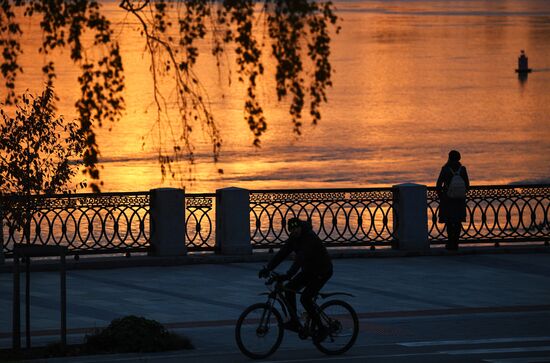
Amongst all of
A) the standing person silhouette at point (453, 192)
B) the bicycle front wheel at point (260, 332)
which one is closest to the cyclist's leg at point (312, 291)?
the bicycle front wheel at point (260, 332)

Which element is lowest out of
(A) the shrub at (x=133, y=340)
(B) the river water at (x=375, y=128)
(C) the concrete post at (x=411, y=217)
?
(A) the shrub at (x=133, y=340)

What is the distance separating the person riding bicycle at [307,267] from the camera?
13.6 metres

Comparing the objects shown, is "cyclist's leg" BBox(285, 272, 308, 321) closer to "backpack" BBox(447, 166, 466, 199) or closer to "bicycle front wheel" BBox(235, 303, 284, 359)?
"bicycle front wheel" BBox(235, 303, 284, 359)

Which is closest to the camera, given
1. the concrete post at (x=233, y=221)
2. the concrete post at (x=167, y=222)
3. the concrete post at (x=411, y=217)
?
the concrete post at (x=167, y=222)

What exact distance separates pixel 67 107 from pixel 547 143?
109ft

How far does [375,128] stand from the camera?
76.8 metres

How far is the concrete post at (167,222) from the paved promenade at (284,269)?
1.15 ft

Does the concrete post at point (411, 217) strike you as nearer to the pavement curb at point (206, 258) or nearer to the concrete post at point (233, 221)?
the pavement curb at point (206, 258)

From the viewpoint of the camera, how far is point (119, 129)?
75562 millimetres

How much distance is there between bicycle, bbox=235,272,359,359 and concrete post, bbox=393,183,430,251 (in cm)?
766

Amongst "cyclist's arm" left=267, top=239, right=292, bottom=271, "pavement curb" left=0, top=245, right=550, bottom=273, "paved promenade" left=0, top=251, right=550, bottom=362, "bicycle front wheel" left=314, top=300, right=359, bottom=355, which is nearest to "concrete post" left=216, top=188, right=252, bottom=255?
"pavement curb" left=0, top=245, right=550, bottom=273

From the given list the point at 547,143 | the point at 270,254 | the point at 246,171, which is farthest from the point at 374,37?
the point at 270,254

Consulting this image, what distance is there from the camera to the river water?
2197 inches

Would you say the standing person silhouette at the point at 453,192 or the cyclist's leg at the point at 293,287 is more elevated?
the standing person silhouette at the point at 453,192
